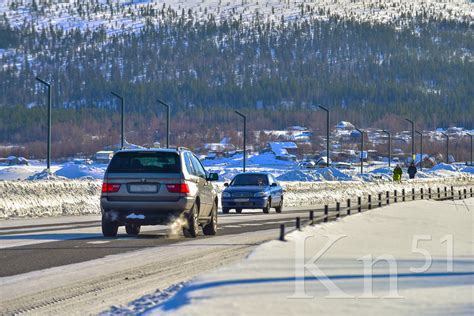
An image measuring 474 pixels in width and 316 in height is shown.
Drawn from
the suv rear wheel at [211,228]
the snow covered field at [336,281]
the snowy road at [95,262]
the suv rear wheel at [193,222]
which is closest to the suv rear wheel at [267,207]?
the snowy road at [95,262]

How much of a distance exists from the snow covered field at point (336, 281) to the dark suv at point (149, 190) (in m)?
2.46

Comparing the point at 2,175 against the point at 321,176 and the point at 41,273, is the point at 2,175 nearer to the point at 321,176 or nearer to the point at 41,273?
the point at 321,176

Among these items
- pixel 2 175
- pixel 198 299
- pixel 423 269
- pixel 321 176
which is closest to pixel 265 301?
pixel 198 299

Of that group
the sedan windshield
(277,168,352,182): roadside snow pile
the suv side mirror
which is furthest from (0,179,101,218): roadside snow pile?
(277,168,352,182): roadside snow pile

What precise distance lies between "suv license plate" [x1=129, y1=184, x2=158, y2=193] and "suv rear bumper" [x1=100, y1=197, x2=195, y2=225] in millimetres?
238

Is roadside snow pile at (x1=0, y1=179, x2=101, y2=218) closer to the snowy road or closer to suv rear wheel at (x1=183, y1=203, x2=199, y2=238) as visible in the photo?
the snowy road

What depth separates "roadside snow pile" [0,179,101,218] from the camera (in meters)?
32.4

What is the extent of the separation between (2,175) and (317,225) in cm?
7853

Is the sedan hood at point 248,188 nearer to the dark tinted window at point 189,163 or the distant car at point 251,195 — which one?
the distant car at point 251,195

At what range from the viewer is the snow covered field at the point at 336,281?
37.0 ft

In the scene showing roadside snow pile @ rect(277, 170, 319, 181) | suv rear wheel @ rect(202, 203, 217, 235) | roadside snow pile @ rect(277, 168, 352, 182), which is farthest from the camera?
roadside snow pile @ rect(277, 168, 352, 182)

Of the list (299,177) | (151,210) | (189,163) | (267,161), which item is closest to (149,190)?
(151,210)

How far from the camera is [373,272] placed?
48.6 feet

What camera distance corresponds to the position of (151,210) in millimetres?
20781
